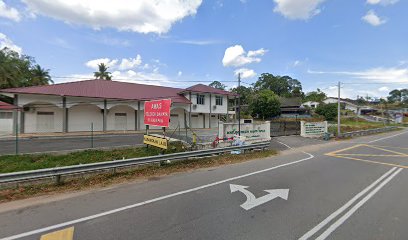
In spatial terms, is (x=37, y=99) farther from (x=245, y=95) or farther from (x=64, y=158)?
(x=245, y=95)

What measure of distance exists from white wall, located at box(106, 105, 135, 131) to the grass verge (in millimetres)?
21421

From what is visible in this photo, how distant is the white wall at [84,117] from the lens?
89.3 feet

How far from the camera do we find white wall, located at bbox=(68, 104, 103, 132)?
2722 centimetres

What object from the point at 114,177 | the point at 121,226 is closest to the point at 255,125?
the point at 114,177

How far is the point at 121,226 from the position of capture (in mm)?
4449

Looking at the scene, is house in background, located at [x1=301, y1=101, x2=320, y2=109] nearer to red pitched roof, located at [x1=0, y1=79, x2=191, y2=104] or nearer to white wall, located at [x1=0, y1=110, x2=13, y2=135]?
red pitched roof, located at [x1=0, y1=79, x2=191, y2=104]

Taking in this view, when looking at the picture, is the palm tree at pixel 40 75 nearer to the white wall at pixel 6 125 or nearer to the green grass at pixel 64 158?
the white wall at pixel 6 125

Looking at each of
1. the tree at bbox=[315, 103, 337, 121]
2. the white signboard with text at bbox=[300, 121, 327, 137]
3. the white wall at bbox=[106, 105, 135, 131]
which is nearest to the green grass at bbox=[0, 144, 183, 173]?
the white wall at bbox=[106, 105, 135, 131]

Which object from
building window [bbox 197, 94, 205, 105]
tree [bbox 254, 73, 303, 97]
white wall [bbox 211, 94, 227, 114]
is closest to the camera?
building window [bbox 197, 94, 205, 105]

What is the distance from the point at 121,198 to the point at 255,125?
1589cm

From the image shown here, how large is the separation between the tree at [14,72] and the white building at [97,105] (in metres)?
12.7

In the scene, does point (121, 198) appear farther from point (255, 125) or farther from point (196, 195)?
point (255, 125)

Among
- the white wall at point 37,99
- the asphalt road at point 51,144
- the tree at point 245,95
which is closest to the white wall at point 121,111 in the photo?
the white wall at point 37,99

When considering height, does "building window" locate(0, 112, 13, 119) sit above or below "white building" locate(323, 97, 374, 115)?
below
